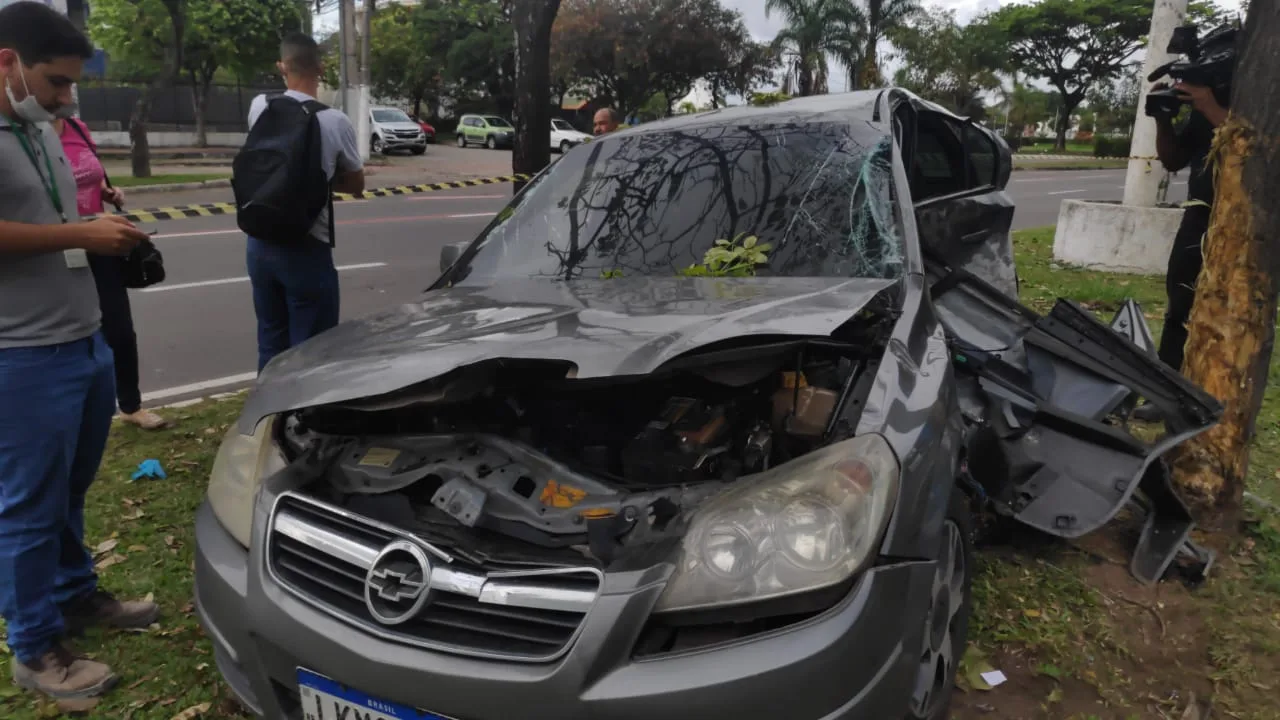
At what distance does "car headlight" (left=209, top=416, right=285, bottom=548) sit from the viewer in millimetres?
2068

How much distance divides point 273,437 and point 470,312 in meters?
0.61

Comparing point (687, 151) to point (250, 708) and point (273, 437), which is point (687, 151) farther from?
point (250, 708)

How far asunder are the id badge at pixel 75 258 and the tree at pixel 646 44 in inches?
1424

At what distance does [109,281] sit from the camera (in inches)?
164

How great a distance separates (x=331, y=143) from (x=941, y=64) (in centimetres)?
4056

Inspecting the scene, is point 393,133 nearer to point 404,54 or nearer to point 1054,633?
point 404,54

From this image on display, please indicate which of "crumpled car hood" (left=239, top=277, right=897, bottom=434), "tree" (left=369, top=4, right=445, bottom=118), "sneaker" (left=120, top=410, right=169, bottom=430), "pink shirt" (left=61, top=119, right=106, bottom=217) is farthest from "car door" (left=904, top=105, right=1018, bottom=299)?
"tree" (left=369, top=4, right=445, bottom=118)

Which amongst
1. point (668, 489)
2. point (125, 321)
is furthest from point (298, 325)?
point (668, 489)

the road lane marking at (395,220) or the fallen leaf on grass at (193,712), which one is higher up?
the road lane marking at (395,220)

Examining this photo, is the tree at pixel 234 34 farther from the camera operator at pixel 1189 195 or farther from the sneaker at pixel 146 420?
the camera operator at pixel 1189 195

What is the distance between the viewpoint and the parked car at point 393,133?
2805 centimetres

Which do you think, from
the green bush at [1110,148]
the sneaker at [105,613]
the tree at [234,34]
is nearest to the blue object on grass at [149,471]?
the sneaker at [105,613]

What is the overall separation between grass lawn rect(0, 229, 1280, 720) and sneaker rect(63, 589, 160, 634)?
0.15 feet

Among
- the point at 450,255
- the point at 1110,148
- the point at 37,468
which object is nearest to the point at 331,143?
the point at 450,255
